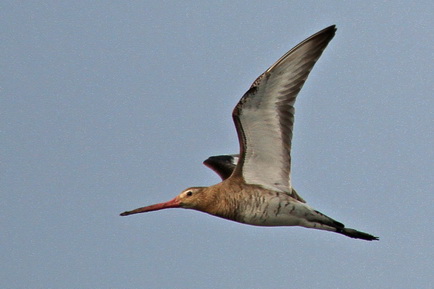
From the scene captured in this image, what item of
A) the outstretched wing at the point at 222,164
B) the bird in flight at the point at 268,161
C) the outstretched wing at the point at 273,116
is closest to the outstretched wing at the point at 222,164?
the outstretched wing at the point at 222,164

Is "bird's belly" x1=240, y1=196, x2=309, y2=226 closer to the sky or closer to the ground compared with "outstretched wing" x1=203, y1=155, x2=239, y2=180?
closer to the ground

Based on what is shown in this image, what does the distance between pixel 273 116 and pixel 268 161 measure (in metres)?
1.04

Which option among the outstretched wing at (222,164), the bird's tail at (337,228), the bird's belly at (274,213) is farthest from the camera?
the outstretched wing at (222,164)

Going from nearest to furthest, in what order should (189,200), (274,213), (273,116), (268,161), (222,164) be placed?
A: (273,116), (274,213), (268,161), (189,200), (222,164)

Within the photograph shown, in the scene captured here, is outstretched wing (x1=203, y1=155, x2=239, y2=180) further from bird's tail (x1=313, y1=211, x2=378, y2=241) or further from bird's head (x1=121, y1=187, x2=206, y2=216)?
bird's tail (x1=313, y1=211, x2=378, y2=241)

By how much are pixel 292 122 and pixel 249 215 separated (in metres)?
1.92

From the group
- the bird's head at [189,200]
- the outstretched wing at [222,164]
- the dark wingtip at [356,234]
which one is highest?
the outstretched wing at [222,164]

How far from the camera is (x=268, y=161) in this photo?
18672 mm

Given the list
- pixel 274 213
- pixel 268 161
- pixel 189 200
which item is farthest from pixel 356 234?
pixel 189 200

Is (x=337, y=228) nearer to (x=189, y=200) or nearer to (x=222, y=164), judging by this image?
(x=189, y=200)

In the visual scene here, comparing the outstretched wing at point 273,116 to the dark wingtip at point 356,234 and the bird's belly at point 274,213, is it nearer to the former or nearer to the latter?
the bird's belly at point 274,213

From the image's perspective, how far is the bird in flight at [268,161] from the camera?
1769 cm

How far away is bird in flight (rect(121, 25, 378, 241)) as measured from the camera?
58.0 feet

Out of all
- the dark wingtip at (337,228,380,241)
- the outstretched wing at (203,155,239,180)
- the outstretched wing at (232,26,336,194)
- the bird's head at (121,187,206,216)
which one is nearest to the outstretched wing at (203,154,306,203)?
the outstretched wing at (203,155,239,180)
